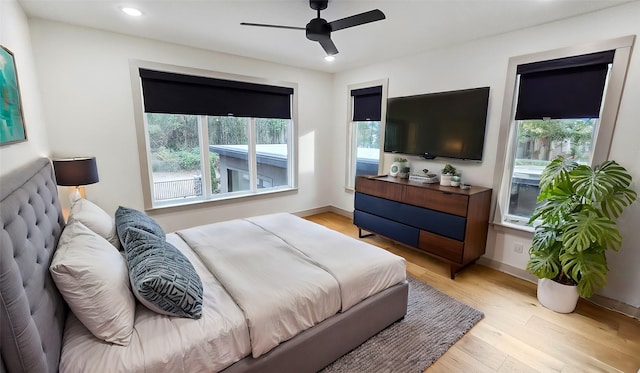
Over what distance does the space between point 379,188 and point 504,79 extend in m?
1.73

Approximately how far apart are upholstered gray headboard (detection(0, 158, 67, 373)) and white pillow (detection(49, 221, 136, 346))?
0.07m

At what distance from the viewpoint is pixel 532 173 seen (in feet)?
9.13

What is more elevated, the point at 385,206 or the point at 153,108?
the point at 153,108

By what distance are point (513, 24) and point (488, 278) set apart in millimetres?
2501

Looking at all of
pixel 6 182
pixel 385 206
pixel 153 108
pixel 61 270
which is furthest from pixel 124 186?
pixel 385 206

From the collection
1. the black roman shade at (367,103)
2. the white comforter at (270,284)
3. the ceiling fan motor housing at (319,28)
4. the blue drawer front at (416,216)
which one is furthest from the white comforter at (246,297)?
the black roman shade at (367,103)

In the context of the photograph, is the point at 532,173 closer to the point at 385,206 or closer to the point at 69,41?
the point at 385,206

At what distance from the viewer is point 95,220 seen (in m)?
1.79

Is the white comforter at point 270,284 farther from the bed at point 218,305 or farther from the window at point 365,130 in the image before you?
the window at point 365,130

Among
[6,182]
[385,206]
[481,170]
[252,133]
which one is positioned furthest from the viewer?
[252,133]

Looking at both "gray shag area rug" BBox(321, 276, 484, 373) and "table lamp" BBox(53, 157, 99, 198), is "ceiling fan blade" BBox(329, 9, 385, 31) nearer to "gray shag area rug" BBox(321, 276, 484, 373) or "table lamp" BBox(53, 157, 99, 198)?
"gray shag area rug" BBox(321, 276, 484, 373)

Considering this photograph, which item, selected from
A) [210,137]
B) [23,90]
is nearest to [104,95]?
[23,90]

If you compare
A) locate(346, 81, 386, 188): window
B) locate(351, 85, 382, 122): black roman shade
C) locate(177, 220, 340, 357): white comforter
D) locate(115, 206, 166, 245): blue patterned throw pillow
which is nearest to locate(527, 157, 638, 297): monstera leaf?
locate(177, 220, 340, 357): white comforter

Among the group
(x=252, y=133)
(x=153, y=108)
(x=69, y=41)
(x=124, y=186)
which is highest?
(x=69, y=41)
